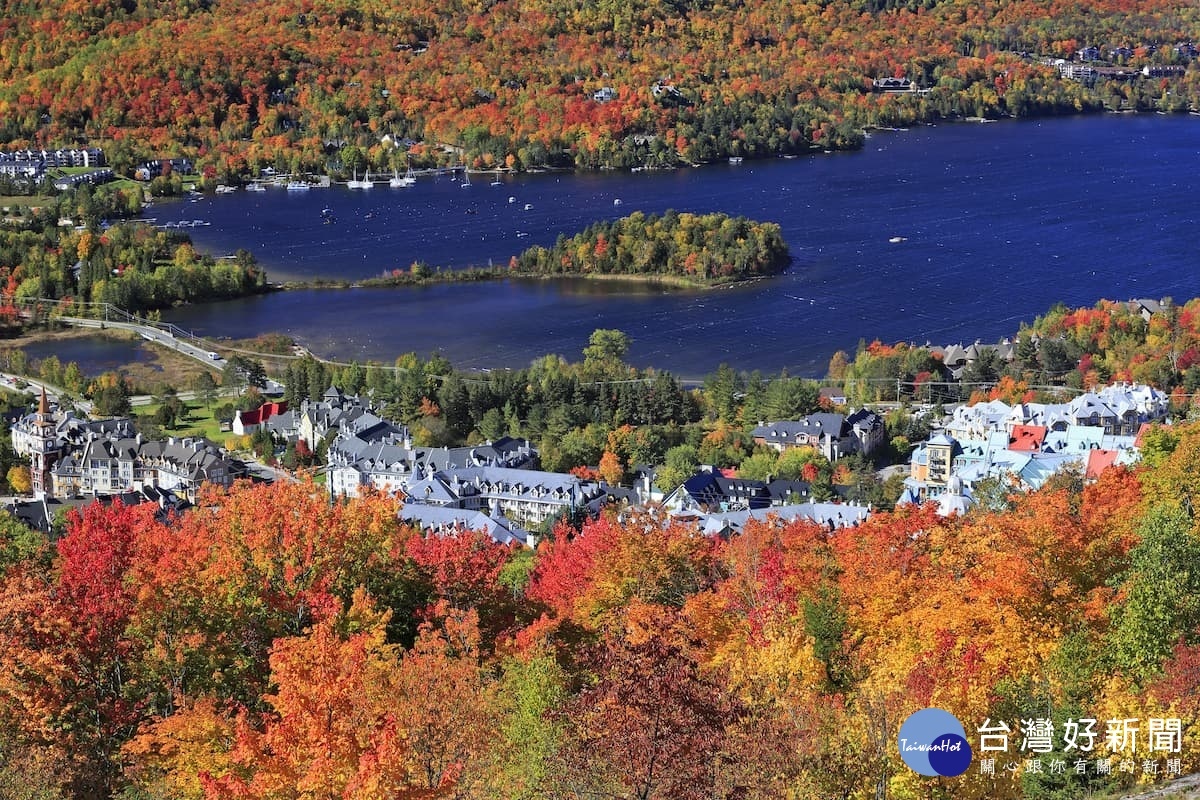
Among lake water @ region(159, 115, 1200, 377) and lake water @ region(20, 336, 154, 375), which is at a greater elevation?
lake water @ region(159, 115, 1200, 377)

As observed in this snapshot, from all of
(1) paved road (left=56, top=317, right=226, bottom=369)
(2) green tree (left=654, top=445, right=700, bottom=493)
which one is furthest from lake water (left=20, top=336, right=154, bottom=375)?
(2) green tree (left=654, top=445, right=700, bottom=493)

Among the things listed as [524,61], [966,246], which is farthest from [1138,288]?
[524,61]

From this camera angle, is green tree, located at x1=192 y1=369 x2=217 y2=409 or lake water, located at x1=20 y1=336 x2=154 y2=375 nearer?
green tree, located at x1=192 y1=369 x2=217 y2=409

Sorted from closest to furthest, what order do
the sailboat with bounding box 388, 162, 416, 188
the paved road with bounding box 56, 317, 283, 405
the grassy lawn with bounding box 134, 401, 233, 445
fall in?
the grassy lawn with bounding box 134, 401, 233, 445
the paved road with bounding box 56, 317, 283, 405
the sailboat with bounding box 388, 162, 416, 188

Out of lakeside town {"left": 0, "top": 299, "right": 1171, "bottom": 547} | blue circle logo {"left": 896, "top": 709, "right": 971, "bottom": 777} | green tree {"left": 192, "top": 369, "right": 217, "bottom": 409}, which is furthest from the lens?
green tree {"left": 192, "top": 369, "right": 217, "bottom": 409}

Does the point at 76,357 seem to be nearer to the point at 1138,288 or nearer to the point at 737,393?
the point at 737,393

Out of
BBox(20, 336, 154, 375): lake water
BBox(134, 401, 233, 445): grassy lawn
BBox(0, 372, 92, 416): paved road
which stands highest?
BBox(134, 401, 233, 445): grassy lawn

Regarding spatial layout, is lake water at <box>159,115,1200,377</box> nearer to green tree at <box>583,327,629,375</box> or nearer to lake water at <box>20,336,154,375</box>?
green tree at <box>583,327,629,375</box>
